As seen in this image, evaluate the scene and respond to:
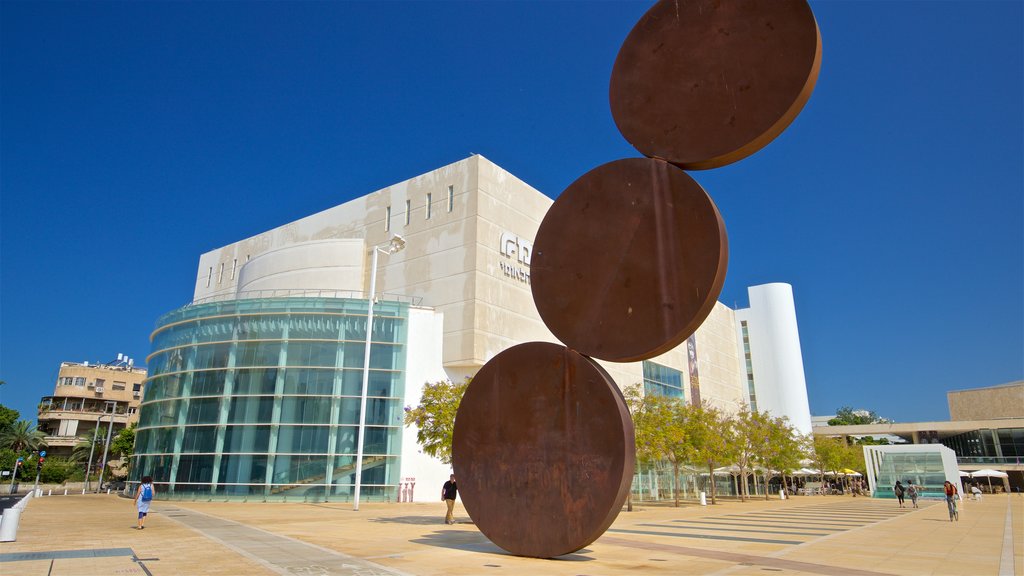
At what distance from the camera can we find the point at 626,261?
28.7 ft

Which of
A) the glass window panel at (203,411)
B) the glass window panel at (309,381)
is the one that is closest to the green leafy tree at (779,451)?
the glass window panel at (309,381)

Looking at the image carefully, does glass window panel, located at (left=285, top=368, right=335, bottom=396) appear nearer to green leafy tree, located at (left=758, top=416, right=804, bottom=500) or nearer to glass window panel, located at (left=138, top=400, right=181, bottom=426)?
glass window panel, located at (left=138, top=400, right=181, bottom=426)

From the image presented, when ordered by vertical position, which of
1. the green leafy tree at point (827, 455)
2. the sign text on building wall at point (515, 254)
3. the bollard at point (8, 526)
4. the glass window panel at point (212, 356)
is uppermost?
the sign text on building wall at point (515, 254)

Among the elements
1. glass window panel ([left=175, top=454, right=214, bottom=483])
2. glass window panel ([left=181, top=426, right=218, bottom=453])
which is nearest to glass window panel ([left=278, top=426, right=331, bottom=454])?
glass window panel ([left=181, top=426, right=218, bottom=453])

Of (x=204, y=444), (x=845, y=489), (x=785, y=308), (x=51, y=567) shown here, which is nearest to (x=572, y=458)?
(x=51, y=567)

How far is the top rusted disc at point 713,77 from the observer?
303 inches

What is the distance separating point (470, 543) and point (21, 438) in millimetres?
78427

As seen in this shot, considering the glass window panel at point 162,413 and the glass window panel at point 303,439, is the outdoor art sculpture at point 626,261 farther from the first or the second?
the glass window panel at point 162,413

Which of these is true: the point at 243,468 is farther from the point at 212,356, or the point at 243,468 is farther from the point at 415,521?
the point at 415,521

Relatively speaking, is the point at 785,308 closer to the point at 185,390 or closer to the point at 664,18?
the point at 185,390

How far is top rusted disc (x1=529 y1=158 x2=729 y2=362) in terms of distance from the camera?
812 cm

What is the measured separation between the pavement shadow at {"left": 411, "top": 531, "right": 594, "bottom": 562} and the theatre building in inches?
474

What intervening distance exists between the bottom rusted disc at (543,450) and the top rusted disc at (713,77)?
3510mm

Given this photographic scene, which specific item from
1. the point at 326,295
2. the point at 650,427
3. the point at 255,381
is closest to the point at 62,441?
the point at 326,295
